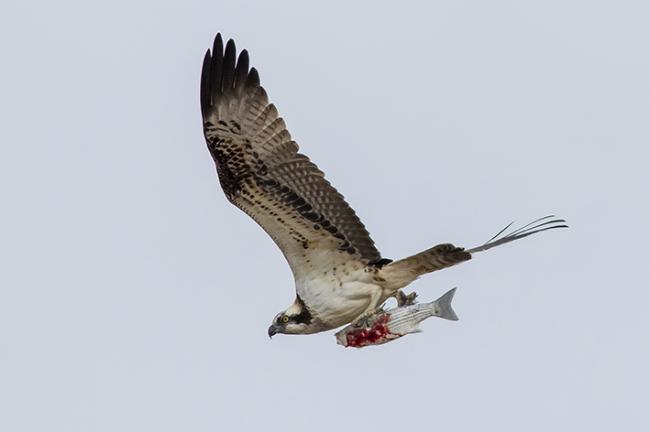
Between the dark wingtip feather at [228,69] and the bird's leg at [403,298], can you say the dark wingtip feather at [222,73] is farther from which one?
the bird's leg at [403,298]

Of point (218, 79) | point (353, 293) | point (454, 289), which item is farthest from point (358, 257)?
point (218, 79)

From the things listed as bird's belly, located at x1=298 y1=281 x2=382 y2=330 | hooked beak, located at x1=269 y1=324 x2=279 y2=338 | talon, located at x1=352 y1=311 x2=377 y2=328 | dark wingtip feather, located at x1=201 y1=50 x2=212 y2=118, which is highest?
dark wingtip feather, located at x1=201 y1=50 x2=212 y2=118

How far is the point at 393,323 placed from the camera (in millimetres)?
10625

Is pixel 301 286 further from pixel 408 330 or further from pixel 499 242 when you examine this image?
pixel 499 242

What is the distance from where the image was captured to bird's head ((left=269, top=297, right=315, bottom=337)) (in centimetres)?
1137

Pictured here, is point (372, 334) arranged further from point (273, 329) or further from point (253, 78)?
point (253, 78)

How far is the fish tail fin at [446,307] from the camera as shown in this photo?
10336 millimetres

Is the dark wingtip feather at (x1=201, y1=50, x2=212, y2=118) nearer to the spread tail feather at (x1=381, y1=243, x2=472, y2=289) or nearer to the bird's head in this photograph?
the bird's head

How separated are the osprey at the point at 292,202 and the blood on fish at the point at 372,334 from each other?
30 cm

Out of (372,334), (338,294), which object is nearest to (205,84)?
(338,294)

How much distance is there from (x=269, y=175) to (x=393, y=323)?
1.69m

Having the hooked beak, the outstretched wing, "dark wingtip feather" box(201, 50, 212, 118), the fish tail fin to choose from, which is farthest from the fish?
"dark wingtip feather" box(201, 50, 212, 118)

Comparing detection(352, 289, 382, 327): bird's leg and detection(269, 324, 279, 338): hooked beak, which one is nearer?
detection(352, 289, 382, 327): bird's leg

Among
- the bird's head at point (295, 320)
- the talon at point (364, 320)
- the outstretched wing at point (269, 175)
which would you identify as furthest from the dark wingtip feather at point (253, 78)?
the talon at point (364, 320)
